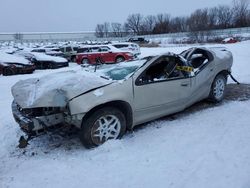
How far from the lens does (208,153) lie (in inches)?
163

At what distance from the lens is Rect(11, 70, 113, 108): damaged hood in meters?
4.12

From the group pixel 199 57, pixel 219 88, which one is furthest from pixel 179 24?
pixel 219 88

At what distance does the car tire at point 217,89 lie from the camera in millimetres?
6641

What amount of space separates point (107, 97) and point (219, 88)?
3578 mm

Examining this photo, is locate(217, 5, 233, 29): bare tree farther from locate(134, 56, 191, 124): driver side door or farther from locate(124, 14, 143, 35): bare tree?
locate(134, 56, 191, 124): driver side door

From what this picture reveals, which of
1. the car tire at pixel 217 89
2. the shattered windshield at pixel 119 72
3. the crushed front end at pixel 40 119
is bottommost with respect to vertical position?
the car tire at pixel 217 89

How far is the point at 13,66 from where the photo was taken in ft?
49.3

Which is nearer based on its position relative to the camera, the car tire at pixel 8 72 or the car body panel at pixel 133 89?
the car body panel at pixel 133 89

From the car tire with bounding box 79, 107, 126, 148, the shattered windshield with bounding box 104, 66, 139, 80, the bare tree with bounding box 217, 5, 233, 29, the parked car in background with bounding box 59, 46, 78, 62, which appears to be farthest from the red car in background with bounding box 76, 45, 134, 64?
the bare tree with bounding box 217, 5, 233, 29

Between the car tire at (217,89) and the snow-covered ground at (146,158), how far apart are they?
1.14m

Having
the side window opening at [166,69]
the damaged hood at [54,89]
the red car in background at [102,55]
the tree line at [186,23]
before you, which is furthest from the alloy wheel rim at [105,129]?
the tree line at [186,23]

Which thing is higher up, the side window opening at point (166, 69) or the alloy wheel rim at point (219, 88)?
the side window opening at point (166, 69)

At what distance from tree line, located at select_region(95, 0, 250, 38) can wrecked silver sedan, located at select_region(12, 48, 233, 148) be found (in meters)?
54.8

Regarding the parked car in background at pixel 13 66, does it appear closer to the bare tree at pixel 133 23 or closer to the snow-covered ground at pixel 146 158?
the snow-covered ground at pixel 146 158
